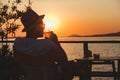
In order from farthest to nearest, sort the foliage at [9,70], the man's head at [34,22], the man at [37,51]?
the foliage at [9,70] → the man's head at [34,22] → the man at [37,51]

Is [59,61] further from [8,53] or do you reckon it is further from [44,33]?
[8,53]

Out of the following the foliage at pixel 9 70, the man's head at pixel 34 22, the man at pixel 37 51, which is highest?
the man's head at pixel 34 22

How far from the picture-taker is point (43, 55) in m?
4.14

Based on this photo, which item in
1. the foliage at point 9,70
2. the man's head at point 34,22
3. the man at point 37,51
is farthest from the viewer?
the foliage at point 9,70

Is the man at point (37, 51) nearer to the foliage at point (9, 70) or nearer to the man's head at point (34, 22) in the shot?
the man's head at point (34, 22)

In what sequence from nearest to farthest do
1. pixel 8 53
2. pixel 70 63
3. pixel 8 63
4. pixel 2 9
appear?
pixel 70 63
pixel 8 63
pixel 8 53
pixel 2 9

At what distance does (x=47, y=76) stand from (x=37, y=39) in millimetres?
433

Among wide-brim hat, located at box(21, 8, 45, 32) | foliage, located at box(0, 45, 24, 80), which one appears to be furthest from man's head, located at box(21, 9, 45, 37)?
foliage, located at box(0, 45, 24, 80)

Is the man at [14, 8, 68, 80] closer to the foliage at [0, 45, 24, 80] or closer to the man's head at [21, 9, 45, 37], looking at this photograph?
the man's head at [21, 9, 45, 37]

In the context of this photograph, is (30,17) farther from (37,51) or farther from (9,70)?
(9,70)

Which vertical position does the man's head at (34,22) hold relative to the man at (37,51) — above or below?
above

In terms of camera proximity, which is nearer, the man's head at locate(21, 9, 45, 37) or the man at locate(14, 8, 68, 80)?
the man at locate(14, 8, 68, 80)

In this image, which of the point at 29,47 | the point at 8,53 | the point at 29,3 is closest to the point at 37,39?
the point at 29,47

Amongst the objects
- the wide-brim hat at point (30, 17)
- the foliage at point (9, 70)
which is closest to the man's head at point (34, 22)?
the wide-brim hat at point (30, 17)
